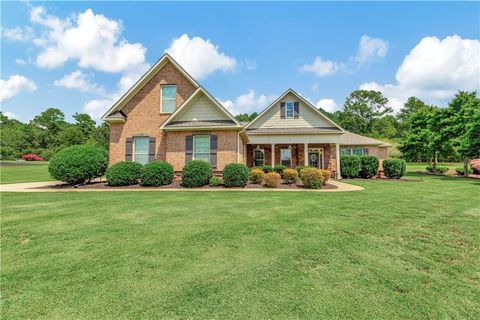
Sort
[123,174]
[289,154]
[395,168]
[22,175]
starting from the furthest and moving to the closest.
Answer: [289,154]
[22,175]
[395,168]
[123,174]

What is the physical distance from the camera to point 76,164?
44.0ft

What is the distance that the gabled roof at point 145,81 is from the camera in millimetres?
16172

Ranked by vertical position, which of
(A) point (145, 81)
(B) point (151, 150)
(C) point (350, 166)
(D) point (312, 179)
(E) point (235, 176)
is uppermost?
(A) point (145, 81)

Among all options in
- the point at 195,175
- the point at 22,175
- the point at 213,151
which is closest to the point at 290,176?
the point at 213,151

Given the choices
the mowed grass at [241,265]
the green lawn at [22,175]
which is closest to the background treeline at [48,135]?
the green lawn at [22,175]

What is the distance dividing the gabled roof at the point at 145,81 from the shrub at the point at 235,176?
21.0 ft

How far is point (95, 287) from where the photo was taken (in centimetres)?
317

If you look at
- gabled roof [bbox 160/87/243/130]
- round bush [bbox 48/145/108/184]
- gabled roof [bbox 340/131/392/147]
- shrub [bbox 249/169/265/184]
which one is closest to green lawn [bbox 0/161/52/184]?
round bush [bbox 48/145/108/184]

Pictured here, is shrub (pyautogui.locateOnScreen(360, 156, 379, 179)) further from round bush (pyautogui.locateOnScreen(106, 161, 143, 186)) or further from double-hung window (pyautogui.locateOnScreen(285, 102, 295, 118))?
round bush (pyautogui.locateOnScreen(106, 161, 143, 186))

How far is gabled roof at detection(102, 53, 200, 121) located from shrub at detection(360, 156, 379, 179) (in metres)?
14.0

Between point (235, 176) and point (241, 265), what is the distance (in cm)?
931

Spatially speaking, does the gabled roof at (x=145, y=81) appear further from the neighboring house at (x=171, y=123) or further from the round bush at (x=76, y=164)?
the round bush at (x=76, y=164)

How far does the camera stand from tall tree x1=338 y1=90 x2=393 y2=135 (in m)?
59.4

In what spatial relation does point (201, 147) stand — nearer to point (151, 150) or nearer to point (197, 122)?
point (197, 122)
